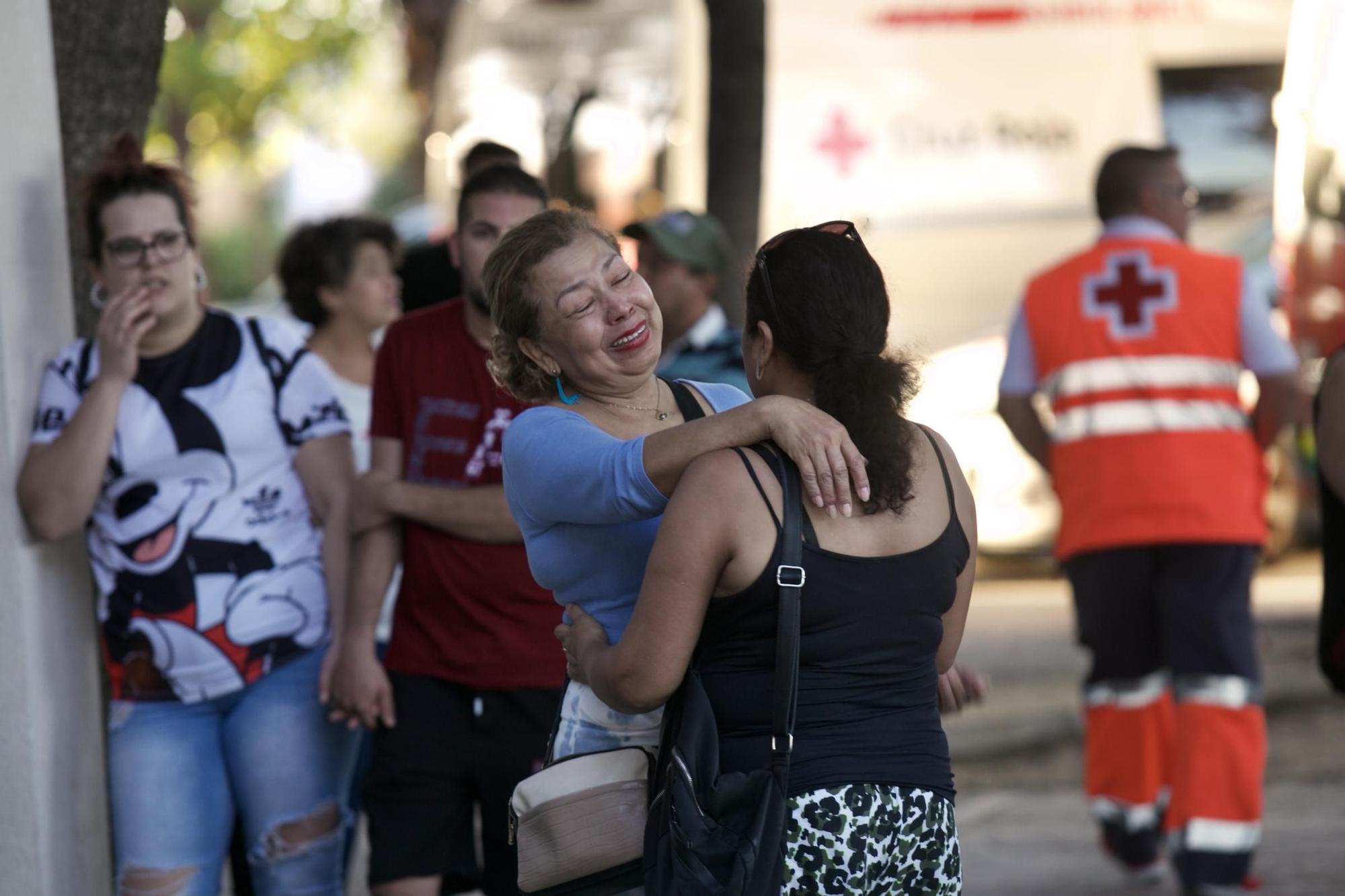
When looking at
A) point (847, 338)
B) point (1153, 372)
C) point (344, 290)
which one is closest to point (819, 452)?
point (847, 338)

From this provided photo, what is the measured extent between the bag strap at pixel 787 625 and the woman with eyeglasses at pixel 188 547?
5.49ft

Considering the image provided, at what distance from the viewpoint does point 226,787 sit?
3.99 m

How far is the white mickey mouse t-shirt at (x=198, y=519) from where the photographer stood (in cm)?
390

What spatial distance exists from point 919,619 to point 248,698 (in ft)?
5.96

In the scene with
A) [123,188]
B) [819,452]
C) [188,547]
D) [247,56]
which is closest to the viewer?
[819,452]

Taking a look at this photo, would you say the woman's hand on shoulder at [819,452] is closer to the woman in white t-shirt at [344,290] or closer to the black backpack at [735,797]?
the black backpack at [735,797]

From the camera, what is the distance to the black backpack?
2586 millimetres

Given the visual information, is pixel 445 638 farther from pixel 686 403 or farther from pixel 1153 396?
pixel 1153 396

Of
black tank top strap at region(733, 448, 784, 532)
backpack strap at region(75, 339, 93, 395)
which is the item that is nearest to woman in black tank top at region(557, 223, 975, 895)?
black tank top strap at region(733, 448, 784, 532)

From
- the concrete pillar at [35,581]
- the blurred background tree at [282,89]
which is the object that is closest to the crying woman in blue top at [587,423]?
the concrete pillar at [35,581]

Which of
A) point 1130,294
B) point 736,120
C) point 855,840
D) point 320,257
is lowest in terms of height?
point 855,840

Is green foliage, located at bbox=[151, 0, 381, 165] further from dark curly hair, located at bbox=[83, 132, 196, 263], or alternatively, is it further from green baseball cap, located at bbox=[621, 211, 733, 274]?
dark curly hair, located at bbox=[83, 132, 196, 263]

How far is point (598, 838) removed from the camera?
283 centimetres

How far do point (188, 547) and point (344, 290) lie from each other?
1870mm
